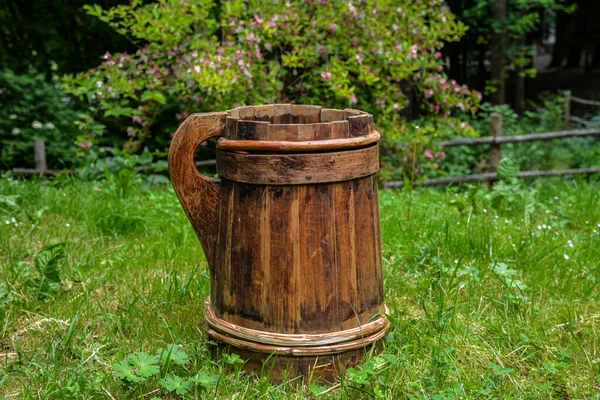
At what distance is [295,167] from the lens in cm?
237

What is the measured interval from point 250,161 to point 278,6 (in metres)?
4.00

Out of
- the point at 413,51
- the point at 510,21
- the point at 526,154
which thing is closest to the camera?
the point at 413,51

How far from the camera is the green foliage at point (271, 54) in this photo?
6.08m

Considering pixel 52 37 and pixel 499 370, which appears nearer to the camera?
pixel 499 370

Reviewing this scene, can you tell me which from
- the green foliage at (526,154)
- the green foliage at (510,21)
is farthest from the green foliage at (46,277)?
the green foliage at (510,21)

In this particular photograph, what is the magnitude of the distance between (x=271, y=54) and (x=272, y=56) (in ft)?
0.08

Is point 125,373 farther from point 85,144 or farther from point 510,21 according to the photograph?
point 510,21

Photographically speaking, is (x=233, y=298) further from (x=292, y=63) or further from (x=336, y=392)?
(x=292, y=63)

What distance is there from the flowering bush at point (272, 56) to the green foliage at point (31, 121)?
2.03 m

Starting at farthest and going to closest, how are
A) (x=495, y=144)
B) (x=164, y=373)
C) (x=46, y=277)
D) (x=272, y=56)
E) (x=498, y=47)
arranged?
(x=498, y=47)
(x=495, y=144)
(x=272, y=56)
(x=46, y=277)
(x=164, y=373)

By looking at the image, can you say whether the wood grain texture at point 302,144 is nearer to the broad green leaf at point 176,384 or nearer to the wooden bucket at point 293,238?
the wooden bucket at point 293,238

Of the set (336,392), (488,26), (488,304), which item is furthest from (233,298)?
(488,26)

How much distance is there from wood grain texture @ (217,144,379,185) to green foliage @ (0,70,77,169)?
6.36 metres

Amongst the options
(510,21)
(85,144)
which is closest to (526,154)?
(510,21)
